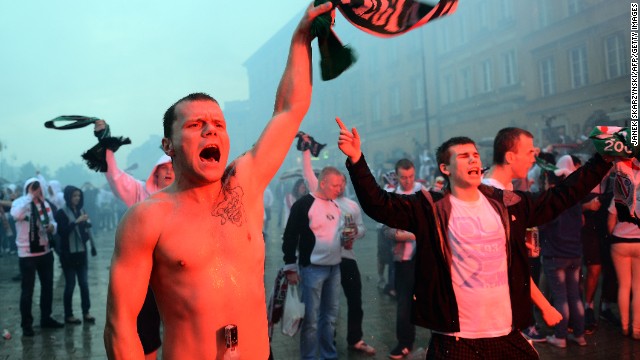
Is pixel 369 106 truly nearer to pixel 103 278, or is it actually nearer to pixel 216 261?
pixel 103 278

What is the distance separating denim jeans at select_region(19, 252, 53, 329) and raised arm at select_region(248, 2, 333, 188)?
6.51m

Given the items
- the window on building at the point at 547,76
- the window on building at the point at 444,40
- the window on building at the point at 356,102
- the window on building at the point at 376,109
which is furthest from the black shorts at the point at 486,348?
the window on building at the point at 356,102

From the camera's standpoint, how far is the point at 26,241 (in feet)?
25.6

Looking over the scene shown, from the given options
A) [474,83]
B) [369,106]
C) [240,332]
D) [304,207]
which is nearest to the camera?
[240,332]

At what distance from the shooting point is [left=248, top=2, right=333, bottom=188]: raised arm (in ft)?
8.41

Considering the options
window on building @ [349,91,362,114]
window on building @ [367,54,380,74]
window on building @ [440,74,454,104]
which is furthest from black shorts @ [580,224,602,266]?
window on building @ [349,91,362,114]

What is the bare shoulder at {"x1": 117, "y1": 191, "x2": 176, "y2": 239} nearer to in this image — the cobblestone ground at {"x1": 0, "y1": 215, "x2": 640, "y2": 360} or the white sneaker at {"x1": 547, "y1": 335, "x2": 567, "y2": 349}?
the cobblestone ground at {"x1": 0, "y1": 215, "x2": 640, "y2": 360}

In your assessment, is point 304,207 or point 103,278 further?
point 103,278

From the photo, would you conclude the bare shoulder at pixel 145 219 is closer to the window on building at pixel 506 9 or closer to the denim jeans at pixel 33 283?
the denim jeans at pixel 33 283

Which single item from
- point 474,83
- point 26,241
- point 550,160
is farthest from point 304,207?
point 474,83

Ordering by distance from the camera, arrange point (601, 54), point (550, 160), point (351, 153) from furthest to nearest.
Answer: point (601, 54), point (550, 160), point (351, 153)

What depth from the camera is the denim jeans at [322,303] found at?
18.1ft

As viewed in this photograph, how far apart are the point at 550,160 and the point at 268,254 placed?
355 inches

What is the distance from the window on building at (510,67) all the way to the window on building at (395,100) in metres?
10.3
